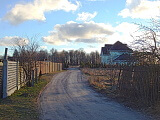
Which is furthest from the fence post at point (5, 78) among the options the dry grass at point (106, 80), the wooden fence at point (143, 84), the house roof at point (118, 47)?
the dry grass at point (106, 80)

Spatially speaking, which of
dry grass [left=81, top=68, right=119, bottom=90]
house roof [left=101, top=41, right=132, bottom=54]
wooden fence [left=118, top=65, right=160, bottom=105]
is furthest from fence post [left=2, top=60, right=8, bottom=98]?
dry grass [left=81, top=68, right=119, bottom=90]

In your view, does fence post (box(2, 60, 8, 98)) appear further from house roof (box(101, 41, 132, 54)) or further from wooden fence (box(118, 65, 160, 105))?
house roof (box(101, 41, 132, 54))

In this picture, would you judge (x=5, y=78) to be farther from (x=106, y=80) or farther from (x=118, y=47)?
(x=118, y=47)

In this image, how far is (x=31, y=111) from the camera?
9406mm

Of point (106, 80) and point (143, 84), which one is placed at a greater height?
point (143, 84)

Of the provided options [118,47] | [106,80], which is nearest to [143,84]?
[106,80]

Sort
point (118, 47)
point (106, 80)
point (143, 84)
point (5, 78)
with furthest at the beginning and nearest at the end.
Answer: point (118, 47), point (106, 80), point (5, 78), point (143, 84)

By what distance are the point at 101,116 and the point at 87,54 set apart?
4391 inches

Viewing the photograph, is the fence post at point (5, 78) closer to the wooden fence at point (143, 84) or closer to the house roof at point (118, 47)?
the wooden fence at point (143, 84)

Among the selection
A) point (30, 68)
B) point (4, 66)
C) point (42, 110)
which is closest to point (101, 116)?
point (42, 110)

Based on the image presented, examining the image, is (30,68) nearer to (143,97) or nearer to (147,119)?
(143,97)

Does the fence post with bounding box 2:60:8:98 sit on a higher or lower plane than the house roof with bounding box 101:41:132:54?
lower

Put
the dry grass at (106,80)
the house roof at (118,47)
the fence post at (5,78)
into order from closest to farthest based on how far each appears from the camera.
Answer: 1. the house roof at (118,47)
2. the fence post at (5,78)
3. the dry grass at (106,80)

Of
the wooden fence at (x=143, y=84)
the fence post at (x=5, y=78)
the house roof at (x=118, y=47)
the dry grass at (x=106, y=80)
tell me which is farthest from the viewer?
the dry grass at (x=106, y=80)
